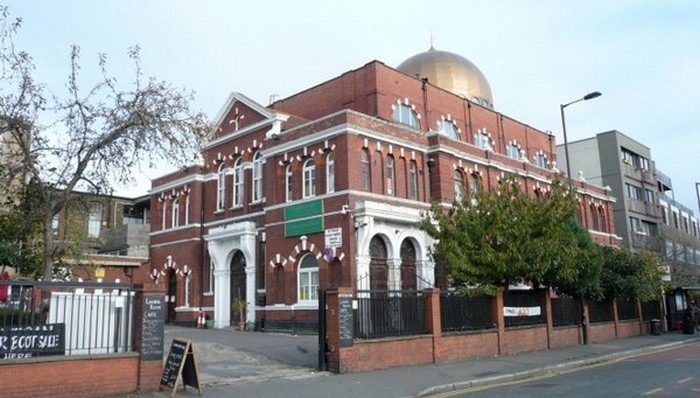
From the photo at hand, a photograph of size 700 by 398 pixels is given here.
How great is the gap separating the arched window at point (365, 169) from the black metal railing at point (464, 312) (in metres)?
8.57

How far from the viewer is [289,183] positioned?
2855 centimetres

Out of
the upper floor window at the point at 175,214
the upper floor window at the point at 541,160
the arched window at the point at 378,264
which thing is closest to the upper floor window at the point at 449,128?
the upper floor window at the point at 541,160

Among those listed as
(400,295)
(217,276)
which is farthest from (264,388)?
(217,276)

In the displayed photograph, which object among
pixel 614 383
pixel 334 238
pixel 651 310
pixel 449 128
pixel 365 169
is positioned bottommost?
pixel 614 383

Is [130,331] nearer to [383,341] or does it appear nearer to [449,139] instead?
[383,341]

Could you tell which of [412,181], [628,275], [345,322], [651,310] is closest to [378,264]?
[412,181]

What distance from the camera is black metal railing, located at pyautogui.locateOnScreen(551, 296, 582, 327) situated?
23516 mm

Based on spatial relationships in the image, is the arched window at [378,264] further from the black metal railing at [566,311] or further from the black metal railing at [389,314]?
the black metal railing at [389,314]

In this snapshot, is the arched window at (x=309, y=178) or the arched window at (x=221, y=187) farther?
the arched window at (x=221, y=187)

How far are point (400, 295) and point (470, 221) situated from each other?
5.02m

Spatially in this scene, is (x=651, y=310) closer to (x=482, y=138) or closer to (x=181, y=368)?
(x=482, y=138)

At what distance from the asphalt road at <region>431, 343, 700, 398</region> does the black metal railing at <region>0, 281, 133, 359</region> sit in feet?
22.6

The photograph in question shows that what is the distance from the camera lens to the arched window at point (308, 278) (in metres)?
26.7

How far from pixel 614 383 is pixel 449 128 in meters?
24.9
